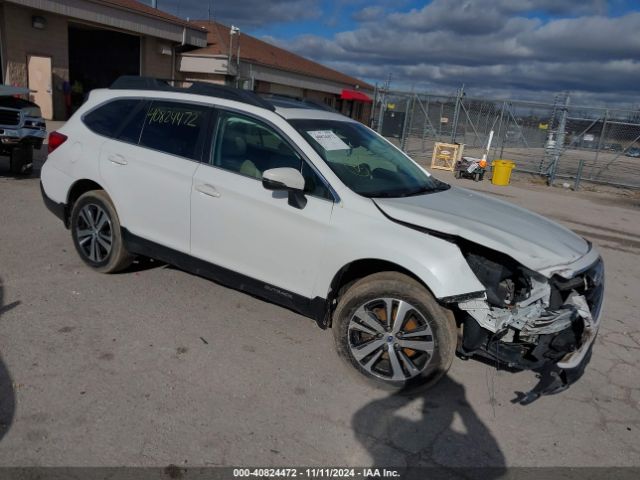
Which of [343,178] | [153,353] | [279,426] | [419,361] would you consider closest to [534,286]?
[419,361]

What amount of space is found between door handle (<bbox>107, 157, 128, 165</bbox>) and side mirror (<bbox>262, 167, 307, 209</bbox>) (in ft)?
5.30

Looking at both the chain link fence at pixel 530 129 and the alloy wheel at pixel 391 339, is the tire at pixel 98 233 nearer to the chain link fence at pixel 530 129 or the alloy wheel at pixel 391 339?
the alloy wheel at pixel 391 339

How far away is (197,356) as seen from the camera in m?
3.72

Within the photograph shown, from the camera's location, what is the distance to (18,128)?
8.84m

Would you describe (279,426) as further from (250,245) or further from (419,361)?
(250,245)

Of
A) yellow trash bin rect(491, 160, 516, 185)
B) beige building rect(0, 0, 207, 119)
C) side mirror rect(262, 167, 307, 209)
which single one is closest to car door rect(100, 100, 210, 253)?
side mirror rect(262, 167, 307, 209)

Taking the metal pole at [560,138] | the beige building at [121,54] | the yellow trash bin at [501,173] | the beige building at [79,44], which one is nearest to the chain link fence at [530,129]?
the metal pole at [560,138]

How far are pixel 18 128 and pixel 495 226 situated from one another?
844cm

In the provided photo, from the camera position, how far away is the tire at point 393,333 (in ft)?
10.7

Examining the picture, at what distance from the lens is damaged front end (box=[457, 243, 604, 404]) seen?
10.4 feet

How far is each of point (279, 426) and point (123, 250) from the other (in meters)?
2.52

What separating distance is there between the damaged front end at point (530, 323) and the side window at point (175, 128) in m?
2.31

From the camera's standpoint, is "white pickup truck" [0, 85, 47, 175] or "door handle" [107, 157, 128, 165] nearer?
"door handle" [107, 157, 128, 165]

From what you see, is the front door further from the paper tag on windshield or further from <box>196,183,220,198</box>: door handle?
the paper tag on windshield
